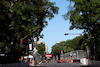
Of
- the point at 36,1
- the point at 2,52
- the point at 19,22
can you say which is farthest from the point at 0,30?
the point at 36,1

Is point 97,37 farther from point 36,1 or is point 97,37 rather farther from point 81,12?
point 36,1

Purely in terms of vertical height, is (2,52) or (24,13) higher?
(24,13)

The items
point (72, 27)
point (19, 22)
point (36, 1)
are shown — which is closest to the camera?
point (19, 22)

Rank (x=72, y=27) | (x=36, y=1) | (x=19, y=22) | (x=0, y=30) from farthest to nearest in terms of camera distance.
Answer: (x=72, y=27)
(x=36, y=1)
(x=19, y=22)
(x=0, y=30)

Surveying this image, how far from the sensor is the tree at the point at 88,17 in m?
34.0

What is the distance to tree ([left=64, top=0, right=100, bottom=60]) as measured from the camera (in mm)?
34000

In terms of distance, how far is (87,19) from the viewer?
116ft

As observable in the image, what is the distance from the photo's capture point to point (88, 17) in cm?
3522

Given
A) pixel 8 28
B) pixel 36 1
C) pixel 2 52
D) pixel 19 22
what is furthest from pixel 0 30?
pixel 36 1

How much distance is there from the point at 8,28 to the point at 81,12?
47.8 ft

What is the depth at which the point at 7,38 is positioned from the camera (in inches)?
1011

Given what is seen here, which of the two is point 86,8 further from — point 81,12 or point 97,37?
point 97,37

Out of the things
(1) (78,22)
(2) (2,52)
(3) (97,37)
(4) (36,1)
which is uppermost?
(4) (36,1)

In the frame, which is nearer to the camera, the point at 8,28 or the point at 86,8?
the point at 8,28
